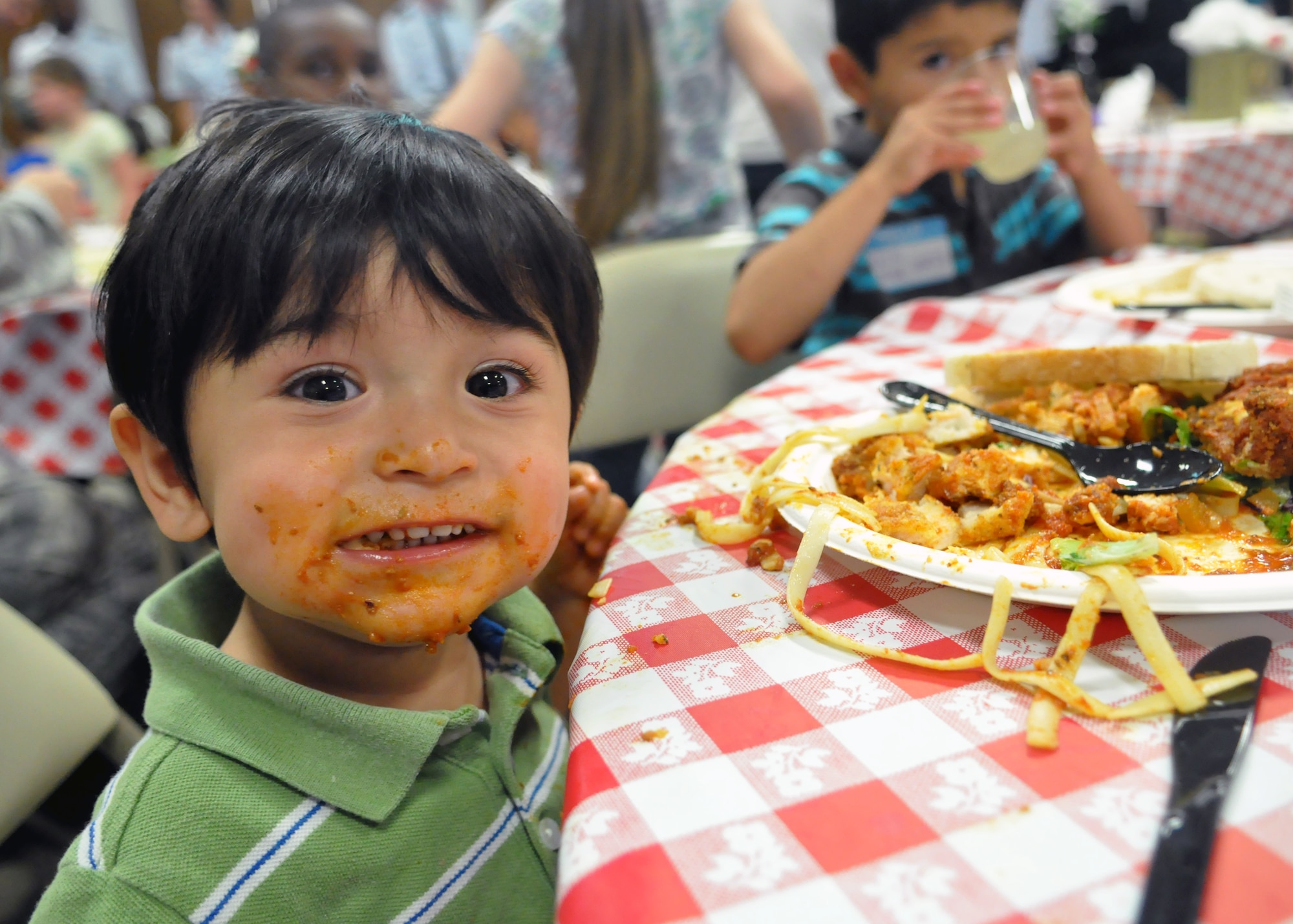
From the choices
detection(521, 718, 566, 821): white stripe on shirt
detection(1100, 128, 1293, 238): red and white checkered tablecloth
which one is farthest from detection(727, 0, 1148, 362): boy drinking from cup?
detection(1100, 128, 1293, 238): red and white checkered tablecloth

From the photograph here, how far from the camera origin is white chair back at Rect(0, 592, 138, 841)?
2.60 ft

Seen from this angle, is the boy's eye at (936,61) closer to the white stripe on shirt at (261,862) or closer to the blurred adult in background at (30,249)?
the white stripe on shirt at (261,862)

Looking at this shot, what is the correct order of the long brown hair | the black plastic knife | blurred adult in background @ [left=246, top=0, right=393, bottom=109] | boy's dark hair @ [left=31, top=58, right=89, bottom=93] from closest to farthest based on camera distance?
the black plastic knife
the long brown hair
blurred adult in background @ [left=246, top=0, right=393, bottom=109]
boy's dark hair @ [left=31, top=58, right=89, bottom=93]

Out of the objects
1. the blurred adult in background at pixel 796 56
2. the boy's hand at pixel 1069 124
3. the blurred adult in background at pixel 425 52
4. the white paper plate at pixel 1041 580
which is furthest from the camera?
the blurred adult in background at pixel 425 52

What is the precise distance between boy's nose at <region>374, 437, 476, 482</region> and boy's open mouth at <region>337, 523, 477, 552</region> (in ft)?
0.14

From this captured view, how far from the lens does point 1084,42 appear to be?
19.5ft

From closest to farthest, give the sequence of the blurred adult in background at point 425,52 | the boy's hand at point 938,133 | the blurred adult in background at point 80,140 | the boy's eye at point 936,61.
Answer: the boy's hand at point 938,133
the boy's eye at point 936,61
the blurred adult in background at point 80,140
the blurred adult in background at point 425,52

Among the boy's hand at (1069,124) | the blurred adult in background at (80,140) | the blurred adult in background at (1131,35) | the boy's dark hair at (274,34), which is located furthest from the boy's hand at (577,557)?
the blurred adult in background at (1131,35)

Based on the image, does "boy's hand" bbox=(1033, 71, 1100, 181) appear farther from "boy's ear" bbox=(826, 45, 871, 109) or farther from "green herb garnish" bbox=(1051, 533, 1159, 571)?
"green herb garnish" bbox=(1051, 533, 1159, 571)

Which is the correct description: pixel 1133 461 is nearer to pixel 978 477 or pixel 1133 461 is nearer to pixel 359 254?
pixel 978 477

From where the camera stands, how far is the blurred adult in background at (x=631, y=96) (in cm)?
231

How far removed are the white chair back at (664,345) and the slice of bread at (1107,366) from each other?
0.83m

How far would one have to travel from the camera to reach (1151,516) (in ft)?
2.28

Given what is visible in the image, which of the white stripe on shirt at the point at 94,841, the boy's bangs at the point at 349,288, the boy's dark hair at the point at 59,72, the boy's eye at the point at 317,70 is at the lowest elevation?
the white stripe on shirt at the point at 94,841
